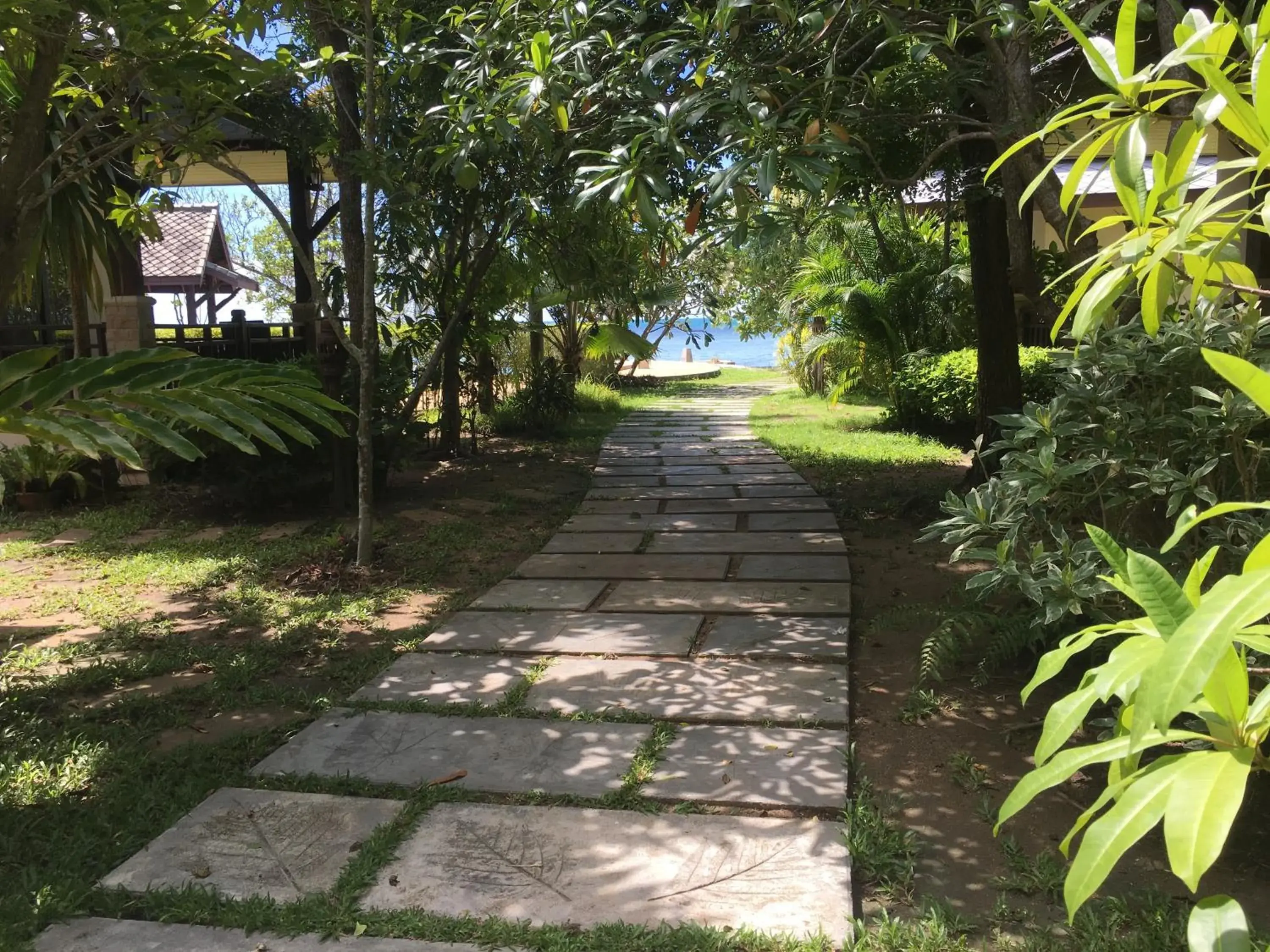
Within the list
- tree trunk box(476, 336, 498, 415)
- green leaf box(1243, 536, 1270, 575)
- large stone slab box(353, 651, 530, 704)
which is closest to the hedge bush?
tree trunk box(476, 336, 498, 415)

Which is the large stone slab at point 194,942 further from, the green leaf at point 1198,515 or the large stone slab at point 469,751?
the green leaf at point 1198,515

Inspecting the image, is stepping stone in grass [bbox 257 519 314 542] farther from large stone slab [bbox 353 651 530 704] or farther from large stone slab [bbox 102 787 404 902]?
large stone slab [bbox 102 787 404 902]

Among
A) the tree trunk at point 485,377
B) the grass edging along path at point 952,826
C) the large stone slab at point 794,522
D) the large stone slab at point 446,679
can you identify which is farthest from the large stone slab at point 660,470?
the large stone slab at point 446,679

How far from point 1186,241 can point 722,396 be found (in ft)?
54.9

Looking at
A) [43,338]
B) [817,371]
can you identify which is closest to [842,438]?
[817,371]

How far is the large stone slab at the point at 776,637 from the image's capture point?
4.05 metres

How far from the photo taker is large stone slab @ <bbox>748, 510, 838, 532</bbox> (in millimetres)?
6371

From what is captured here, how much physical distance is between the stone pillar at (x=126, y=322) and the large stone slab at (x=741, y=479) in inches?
171

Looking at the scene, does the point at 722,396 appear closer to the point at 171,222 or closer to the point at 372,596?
the point at 171,222

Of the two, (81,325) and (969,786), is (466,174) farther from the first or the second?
(81,325)

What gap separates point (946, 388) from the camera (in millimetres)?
10266

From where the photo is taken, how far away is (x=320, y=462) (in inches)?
273

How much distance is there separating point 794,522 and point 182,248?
53.7 ft

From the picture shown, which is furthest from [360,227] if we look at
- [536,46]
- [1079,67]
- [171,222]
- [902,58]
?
[171,222]
